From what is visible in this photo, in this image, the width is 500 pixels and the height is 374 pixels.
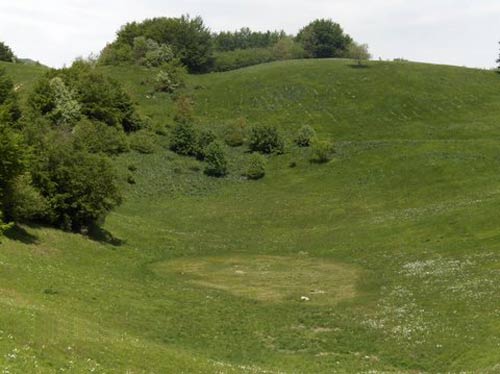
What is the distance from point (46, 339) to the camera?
2309 centimetres

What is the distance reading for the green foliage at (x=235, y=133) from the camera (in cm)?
11681

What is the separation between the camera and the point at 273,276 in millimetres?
52094

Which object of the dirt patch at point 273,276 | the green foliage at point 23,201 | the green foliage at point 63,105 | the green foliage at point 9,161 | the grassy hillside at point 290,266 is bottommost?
the dirt patch at point 273,276

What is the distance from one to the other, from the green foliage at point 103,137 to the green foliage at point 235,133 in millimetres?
21097

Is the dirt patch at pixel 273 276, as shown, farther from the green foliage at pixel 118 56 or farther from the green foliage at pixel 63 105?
the green foliage at pixel 118 56

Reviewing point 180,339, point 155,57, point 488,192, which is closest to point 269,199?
point 488,192

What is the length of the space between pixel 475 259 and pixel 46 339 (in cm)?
3731

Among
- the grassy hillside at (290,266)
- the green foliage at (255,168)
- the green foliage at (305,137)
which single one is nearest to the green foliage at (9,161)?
the grassy hillside at (290,266)

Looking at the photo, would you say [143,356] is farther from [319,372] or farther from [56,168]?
[56,168]

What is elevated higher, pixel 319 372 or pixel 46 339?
pixel 46 339

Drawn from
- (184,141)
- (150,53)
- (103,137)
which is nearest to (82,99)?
(103,137)

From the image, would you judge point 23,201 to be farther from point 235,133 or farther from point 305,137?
point 305,137

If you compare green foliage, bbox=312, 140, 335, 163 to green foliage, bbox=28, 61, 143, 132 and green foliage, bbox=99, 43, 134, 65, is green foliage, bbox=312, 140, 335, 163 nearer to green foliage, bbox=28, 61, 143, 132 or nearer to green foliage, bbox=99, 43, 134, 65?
green foliage, bbox=28, 61, 143, 132

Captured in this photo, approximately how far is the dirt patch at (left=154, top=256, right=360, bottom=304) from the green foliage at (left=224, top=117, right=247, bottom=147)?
5781 centimetres
